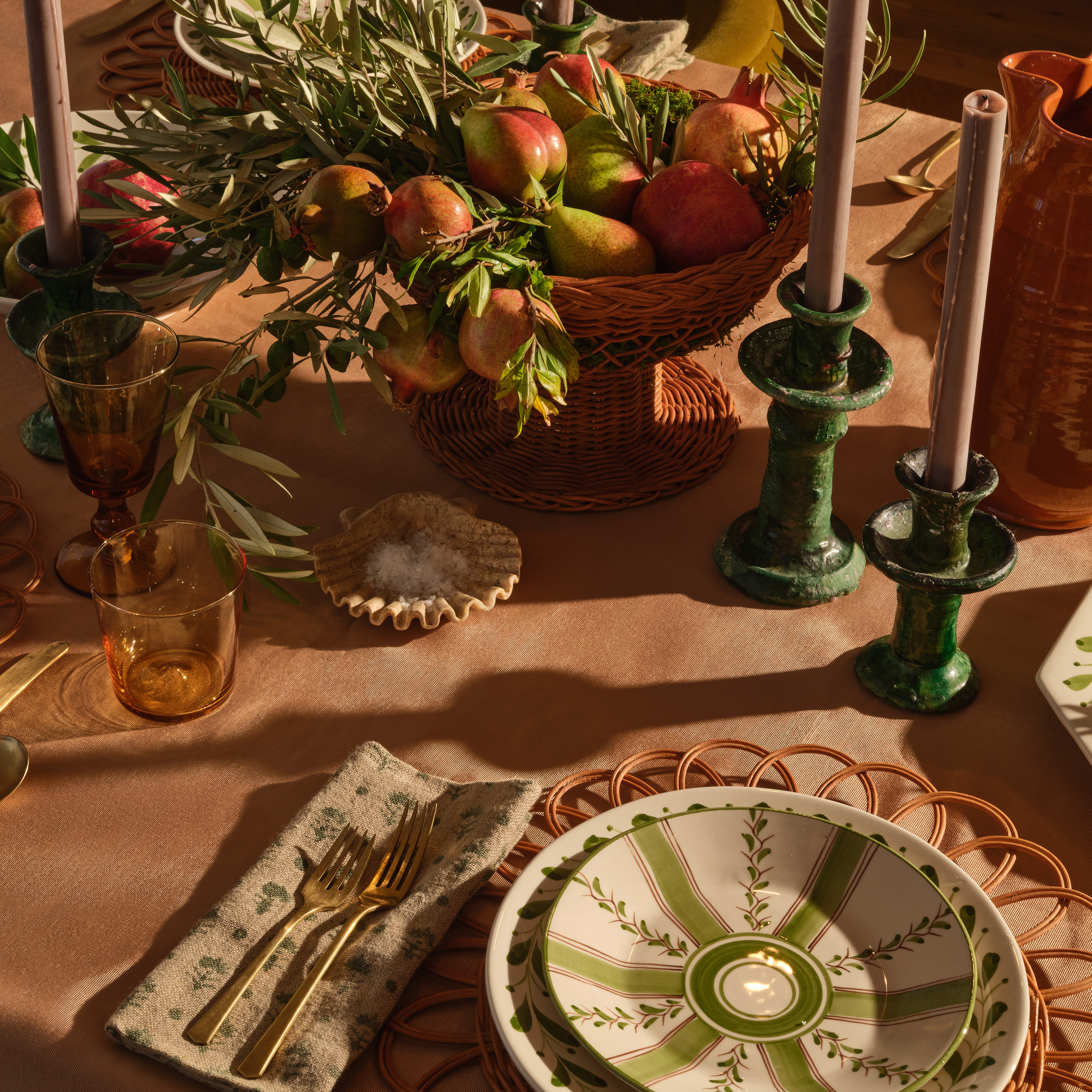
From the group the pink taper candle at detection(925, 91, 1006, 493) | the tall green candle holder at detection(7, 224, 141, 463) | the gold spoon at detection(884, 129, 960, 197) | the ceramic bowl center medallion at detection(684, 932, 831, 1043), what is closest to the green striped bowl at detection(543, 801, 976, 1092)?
the ceramic bowl center medallion at detection(684, 932, 831, 1043)

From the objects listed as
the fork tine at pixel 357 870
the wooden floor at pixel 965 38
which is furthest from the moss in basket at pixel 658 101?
the wooden floor at pixel 965 38

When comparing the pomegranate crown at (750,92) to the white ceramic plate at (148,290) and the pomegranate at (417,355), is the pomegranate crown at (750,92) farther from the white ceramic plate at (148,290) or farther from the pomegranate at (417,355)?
the white ceramic plate at (148,290)

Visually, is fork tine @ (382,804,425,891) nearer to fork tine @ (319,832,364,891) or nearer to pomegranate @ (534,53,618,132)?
fork tine @ (319,832,364,891)

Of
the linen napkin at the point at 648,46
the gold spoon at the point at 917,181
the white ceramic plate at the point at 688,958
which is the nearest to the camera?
the white ceramic plate at the point at 688,958

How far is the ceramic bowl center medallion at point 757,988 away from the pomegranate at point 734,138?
50cm

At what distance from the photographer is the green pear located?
0.79 m

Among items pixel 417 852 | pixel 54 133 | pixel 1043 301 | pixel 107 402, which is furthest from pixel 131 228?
pixel 1043 301

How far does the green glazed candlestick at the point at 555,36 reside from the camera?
0.96 metres

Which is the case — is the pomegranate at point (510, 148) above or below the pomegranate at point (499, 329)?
above

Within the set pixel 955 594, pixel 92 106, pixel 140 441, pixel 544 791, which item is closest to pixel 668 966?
pixel 544 791

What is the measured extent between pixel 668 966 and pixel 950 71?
2.94 meters

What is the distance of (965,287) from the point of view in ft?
1.94

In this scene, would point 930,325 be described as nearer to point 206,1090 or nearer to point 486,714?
point 486,714

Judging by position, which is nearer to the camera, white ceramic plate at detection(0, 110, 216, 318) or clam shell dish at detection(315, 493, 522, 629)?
clam shell dish at detection(315, 493, 522, 629)
